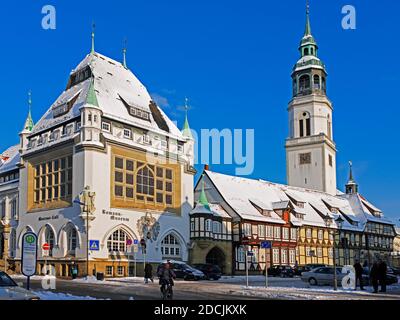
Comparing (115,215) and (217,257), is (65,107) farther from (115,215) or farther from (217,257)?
(217,257)

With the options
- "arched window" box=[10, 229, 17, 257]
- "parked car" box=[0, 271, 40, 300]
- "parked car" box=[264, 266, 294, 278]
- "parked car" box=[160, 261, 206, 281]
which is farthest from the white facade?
"parked car" box=[0, 271, 40, 300]

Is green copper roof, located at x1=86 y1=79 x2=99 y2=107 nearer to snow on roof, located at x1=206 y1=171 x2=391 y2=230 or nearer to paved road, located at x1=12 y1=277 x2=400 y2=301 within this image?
snow on roof, located at x1=206 y1=171 x2=391 y2=230

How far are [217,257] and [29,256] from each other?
43.6 metres

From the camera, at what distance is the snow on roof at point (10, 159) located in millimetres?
63500

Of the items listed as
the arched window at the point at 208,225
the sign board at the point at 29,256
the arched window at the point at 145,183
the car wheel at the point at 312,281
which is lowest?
the car wheel at the point at 312,281

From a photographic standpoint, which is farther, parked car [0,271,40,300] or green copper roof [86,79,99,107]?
green copper roof [86,79,99,107]

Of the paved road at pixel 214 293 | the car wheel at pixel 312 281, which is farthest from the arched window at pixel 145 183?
the paved road at pixel 214 293

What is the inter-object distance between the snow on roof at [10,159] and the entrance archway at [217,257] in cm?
2362

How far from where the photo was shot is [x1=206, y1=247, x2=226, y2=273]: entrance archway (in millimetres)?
63125

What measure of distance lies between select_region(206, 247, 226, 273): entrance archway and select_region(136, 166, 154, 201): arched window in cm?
1158

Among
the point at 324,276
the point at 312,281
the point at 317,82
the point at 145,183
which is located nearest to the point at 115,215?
the point at 145,183

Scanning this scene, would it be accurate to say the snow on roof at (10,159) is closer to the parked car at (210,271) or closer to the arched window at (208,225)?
the arched window at (208,225)

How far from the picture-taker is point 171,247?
5722cm
